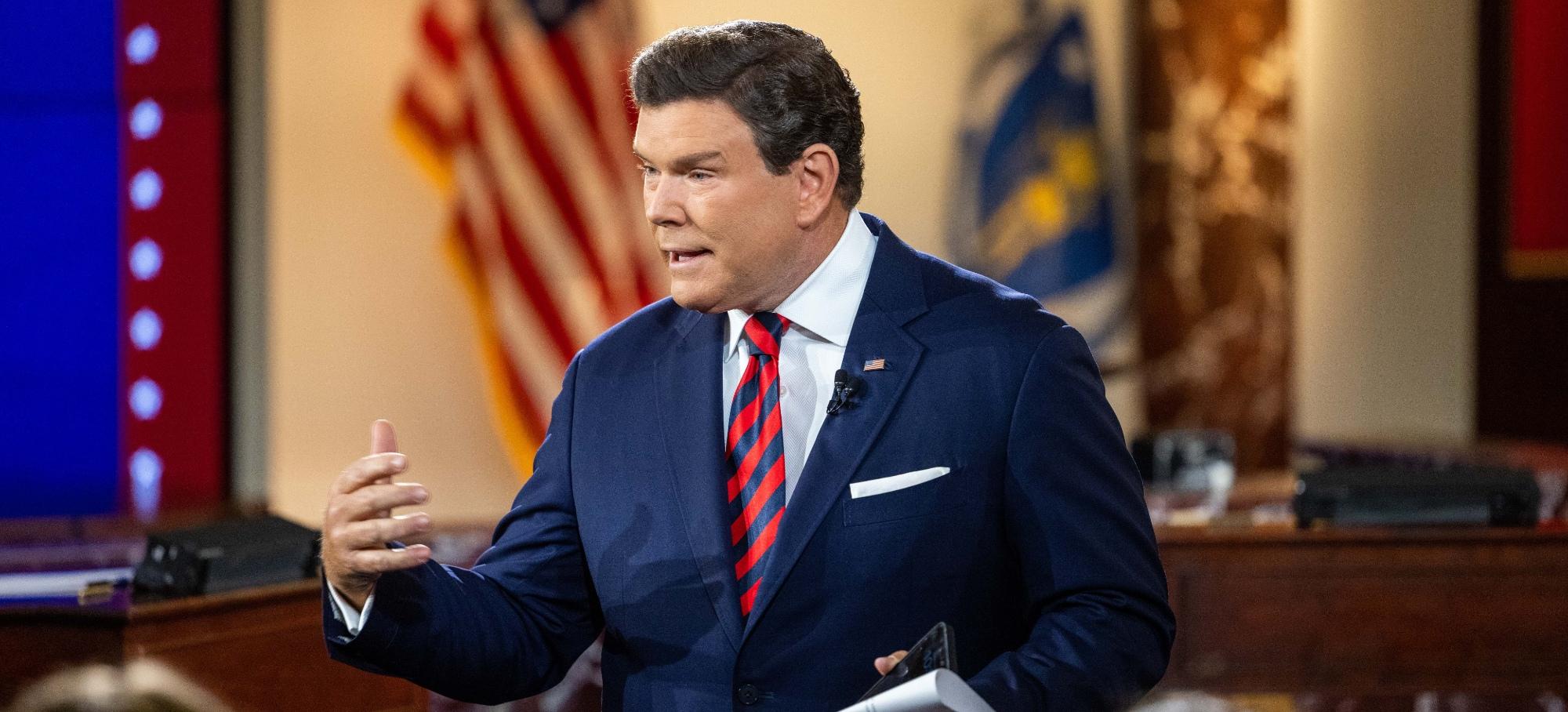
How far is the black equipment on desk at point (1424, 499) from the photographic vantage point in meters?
3.06

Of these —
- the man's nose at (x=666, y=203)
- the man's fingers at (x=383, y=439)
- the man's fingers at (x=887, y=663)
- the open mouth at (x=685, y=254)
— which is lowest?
the man's fingers at (x=887, y=663)

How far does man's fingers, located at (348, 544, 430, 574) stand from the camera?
1.42 meters

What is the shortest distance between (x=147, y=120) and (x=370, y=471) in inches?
159

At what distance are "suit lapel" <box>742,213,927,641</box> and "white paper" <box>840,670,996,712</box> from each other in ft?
1.01

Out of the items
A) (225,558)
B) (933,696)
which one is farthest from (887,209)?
(933,696)

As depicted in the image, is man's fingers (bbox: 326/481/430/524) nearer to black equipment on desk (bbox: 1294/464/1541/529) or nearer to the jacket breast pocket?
the jacket breast pocket

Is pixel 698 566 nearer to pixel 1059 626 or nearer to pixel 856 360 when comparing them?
pixel 856 360

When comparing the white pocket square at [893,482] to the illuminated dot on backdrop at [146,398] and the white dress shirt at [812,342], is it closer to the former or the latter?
the white dress shirt at [812,342]

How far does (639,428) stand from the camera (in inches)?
68.2

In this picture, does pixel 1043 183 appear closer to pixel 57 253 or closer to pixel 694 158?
pixel 57 253

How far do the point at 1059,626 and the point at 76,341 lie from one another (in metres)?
4.28

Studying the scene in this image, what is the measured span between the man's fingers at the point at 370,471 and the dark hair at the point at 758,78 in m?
0.48

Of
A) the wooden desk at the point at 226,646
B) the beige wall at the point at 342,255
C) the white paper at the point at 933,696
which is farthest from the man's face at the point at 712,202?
the beige wall at the point at 342,255

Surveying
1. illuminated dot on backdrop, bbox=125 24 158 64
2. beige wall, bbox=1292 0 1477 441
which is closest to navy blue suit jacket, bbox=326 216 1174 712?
illuminated dot on backdrop, bbox=125 24 158 64
